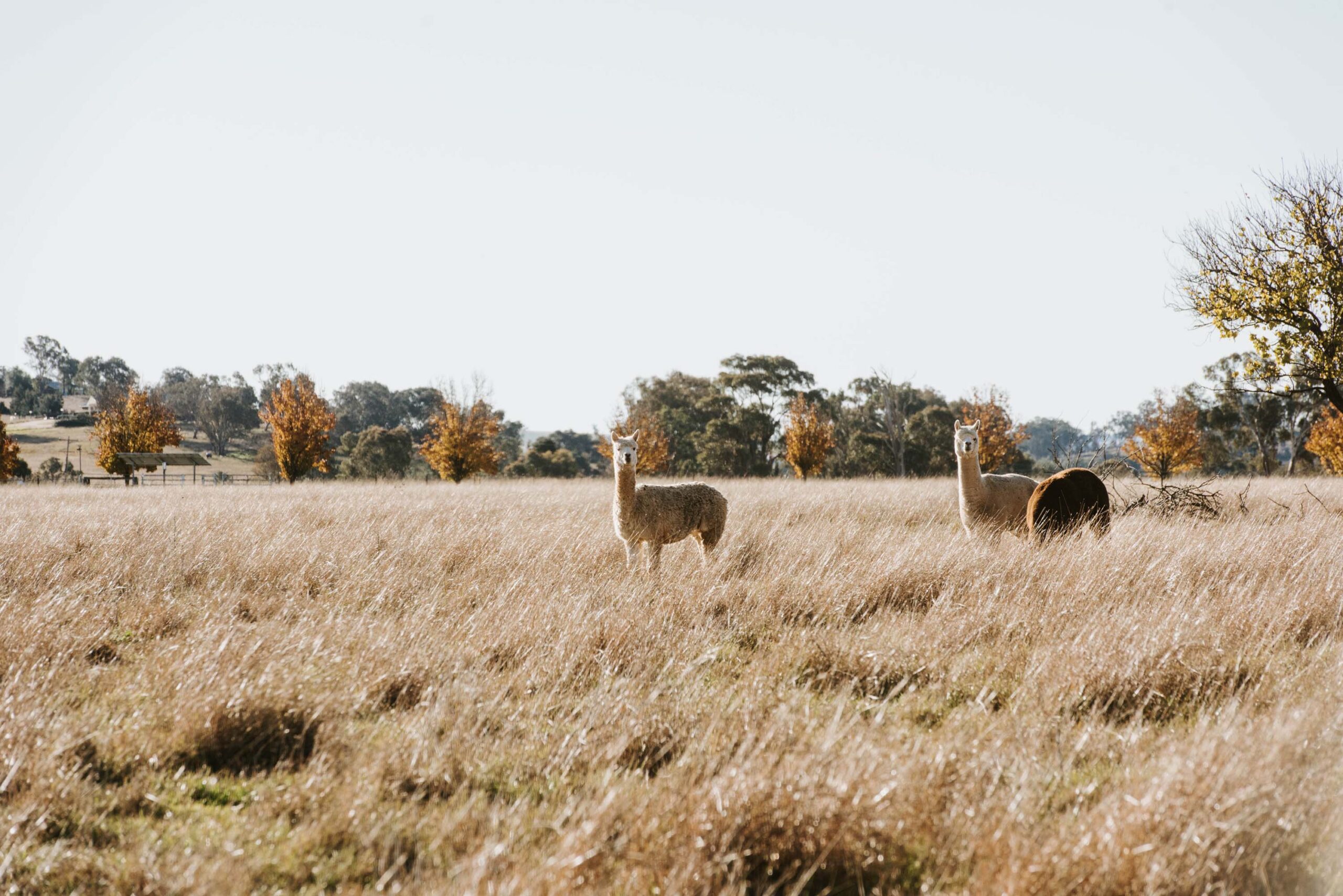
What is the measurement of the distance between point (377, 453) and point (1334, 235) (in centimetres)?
5100

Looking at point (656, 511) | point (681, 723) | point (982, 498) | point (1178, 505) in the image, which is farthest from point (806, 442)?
point (681, 723)

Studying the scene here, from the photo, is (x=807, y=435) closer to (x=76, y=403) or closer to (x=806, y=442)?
(x=806, y=442)

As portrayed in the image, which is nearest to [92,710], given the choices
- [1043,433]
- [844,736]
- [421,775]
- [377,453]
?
[421,775]

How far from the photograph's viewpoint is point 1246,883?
2414mm

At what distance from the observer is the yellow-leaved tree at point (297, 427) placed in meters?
38.8

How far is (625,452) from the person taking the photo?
8.18 meters

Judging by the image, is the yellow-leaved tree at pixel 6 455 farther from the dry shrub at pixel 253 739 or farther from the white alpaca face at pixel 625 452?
the dry shrub at pixel 253 739

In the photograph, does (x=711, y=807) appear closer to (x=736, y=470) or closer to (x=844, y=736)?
(x=844, y=736)

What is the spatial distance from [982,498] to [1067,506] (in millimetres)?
956

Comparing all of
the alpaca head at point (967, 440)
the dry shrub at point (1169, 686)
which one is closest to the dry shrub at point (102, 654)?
the dry shrub at point (1169, 686)

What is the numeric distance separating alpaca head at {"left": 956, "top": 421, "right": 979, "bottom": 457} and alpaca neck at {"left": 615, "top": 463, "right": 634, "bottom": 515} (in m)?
3.84

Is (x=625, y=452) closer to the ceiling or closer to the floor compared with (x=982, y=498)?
closer to the ceiling

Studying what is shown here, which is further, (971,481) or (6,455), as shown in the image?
(6,455)

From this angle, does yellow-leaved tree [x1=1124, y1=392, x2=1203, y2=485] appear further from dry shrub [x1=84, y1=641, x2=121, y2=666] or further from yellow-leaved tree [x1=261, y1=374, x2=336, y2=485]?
dry shrub [x1=84, y1=641, x2=121, y2=666]
